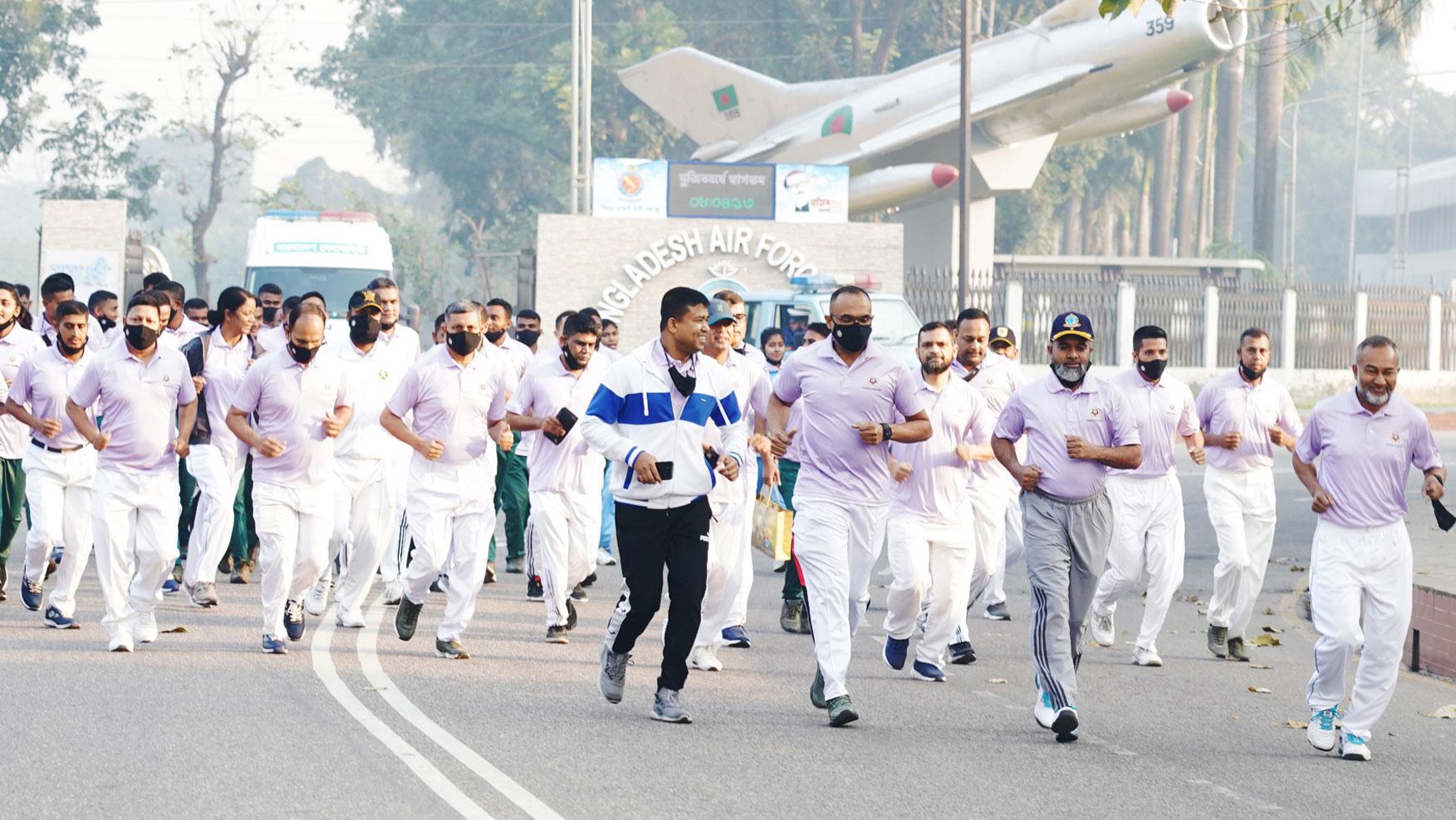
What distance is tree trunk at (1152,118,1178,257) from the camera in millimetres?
61281

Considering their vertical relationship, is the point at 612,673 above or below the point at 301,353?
below

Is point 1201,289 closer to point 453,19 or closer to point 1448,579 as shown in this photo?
point 1448,579

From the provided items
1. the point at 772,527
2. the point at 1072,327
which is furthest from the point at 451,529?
the point at 1072,327

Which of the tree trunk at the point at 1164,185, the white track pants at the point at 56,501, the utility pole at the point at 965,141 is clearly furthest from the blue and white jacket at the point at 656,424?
the tree trunk at the point at 1164,185

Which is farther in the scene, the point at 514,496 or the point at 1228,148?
the point at 1228,148

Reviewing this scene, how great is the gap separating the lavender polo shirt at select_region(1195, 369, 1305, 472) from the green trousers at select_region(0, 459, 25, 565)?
25.0ft

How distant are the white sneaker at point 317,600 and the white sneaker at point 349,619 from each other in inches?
15.9

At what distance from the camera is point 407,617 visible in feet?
35.9

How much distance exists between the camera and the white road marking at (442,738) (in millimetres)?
7109

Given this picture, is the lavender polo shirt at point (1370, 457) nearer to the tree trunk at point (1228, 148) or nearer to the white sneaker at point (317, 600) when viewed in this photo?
the white sneaker at point (317, 600)

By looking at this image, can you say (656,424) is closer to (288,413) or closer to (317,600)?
(288,413)

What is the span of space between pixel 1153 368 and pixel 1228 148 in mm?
52258

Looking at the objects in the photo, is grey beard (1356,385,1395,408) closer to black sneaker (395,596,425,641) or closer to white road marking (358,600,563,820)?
white road marking (358,600,563,820)

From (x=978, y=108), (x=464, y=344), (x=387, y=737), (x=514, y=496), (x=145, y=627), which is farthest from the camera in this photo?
(x=978, y=108)
